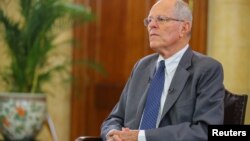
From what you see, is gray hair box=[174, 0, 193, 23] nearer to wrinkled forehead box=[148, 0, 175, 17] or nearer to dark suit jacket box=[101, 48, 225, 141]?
wrinkled forehead box=[148, 0, 175, 17]

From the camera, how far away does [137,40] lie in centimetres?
447

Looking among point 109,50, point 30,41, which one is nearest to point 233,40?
point 109,50

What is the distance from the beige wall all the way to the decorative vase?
268 cm

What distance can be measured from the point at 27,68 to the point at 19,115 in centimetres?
19

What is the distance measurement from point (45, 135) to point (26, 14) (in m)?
1.83

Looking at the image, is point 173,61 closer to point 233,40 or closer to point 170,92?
point 170,92

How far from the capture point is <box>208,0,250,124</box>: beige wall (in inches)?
170

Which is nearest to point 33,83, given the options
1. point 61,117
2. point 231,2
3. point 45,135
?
point 45,135

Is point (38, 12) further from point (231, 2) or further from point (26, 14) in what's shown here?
point (231, 2)

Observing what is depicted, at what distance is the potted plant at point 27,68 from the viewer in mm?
1920

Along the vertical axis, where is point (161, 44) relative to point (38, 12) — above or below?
below

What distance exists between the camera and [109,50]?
446 centimetres

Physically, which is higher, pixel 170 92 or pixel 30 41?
pixel 30 41

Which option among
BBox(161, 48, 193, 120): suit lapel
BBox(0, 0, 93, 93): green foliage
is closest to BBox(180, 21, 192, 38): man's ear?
BBox(161, 48, 193, 120): suit lapel
